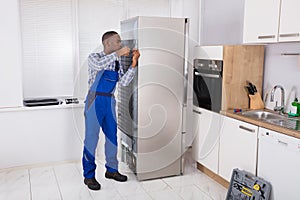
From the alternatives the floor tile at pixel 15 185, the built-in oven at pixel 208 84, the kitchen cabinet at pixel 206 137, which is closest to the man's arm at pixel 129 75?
the built-in oven at pixel 208 84

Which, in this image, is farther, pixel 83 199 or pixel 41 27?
pixel 41 27

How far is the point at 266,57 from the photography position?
9.96 ft

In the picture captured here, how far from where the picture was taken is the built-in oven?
9.84ft

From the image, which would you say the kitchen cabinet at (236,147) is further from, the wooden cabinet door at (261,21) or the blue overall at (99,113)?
the blue overall at (99,113)

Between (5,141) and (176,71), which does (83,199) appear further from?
(176,71)

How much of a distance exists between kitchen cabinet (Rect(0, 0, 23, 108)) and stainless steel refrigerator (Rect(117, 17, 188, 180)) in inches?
43.5

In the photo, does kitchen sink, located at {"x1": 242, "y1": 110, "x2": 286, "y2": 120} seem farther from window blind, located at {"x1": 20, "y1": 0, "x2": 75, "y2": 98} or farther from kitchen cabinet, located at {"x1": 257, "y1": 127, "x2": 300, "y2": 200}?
window blind, located at {"x1": 20, "y1": 0, "x2": 75, "y2": 98}

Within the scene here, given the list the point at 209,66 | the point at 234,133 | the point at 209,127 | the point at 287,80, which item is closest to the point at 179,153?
the point at 209,127

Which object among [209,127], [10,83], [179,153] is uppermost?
[10,83]

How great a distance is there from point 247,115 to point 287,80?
477 millimetres

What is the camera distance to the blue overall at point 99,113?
291 cm

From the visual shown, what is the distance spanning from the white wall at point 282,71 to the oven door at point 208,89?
0.48 metres

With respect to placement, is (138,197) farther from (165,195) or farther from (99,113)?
(99,113)

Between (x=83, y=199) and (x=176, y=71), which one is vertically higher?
(x=176, y=71)
